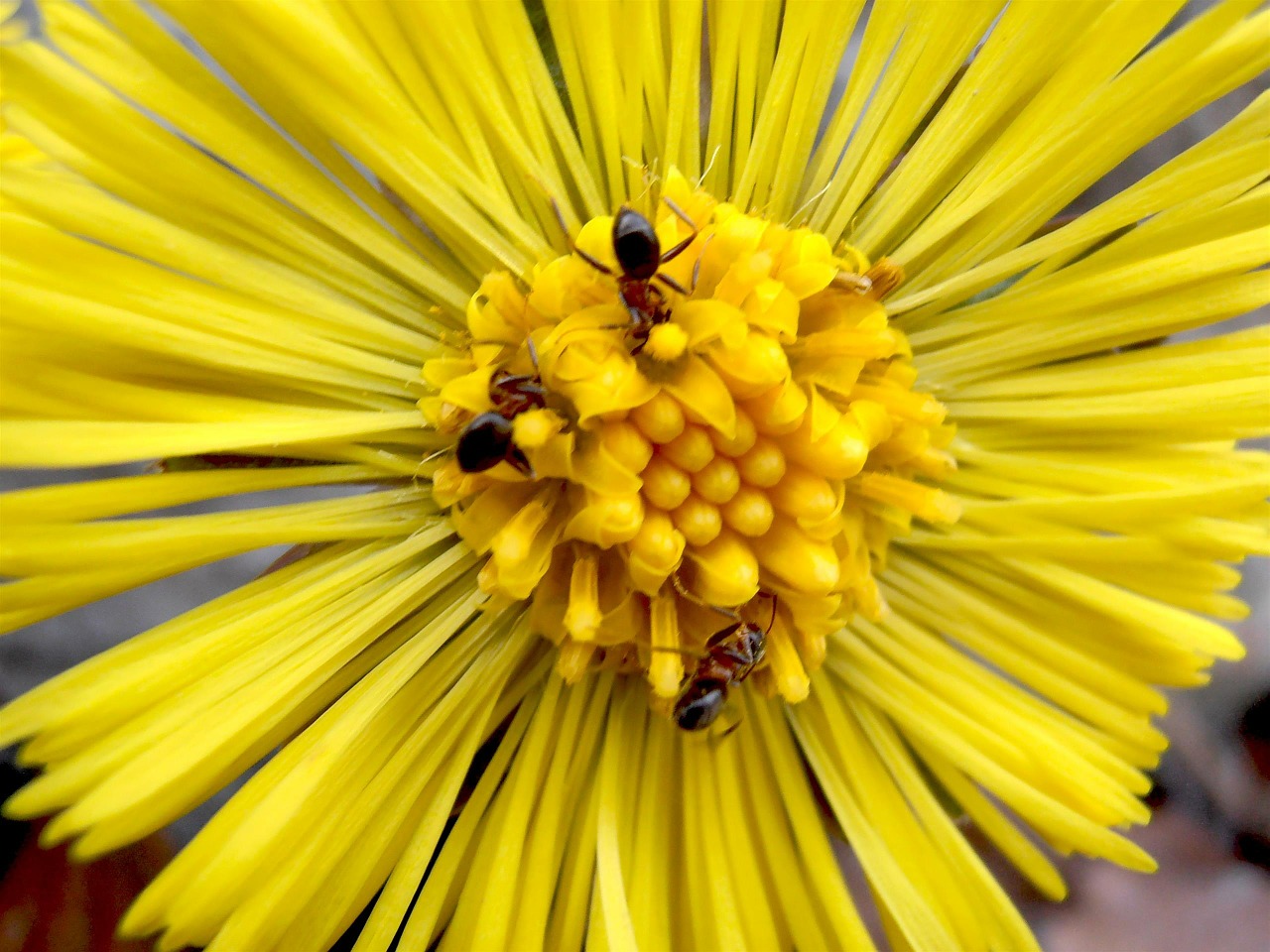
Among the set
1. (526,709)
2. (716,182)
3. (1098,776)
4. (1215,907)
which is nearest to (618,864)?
(526,709)

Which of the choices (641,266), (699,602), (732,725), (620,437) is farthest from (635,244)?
(732,725)

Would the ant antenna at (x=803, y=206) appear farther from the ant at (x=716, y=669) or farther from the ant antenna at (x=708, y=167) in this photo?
the ant at (x=716, y=669)

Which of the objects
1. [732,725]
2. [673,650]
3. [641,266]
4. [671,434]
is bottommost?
[732,725]

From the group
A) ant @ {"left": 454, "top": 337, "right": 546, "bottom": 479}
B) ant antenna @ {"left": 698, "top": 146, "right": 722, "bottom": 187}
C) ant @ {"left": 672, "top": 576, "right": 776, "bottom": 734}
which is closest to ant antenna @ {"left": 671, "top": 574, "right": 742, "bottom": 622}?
ant @ {"left": 672, "top": 576, "right": 776, "bottom": 734}

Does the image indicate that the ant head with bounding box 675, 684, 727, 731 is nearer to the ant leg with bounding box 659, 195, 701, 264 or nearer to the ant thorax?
the ant thorax

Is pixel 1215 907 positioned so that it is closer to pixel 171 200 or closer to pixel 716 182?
pixel 716 182

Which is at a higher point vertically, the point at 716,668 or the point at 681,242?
the point at 681,242

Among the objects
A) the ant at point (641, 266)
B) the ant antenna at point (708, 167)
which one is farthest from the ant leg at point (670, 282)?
the ant antenna at point (708, 167)

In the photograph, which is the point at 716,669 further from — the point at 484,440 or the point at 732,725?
the point at 484,440
